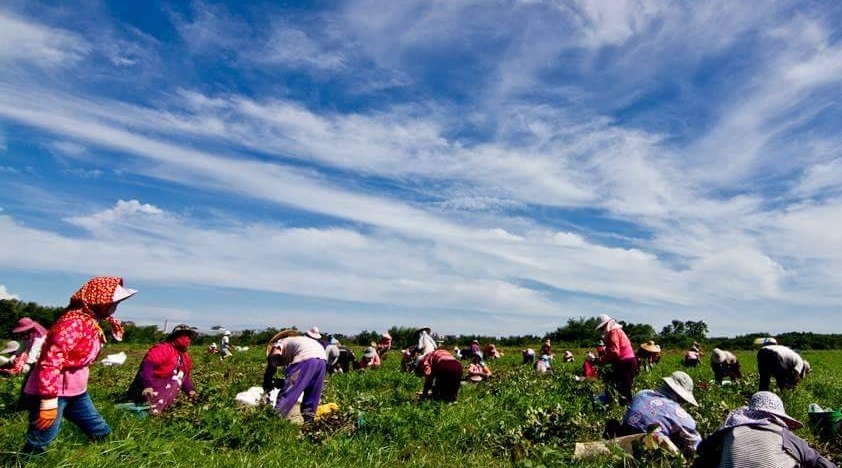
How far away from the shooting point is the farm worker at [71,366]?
16.4 ft

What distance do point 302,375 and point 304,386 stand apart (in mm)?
165

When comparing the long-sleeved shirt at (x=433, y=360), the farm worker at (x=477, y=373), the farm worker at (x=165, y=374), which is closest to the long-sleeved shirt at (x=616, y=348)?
the long-sleeved shirt at (x=433, y=360)

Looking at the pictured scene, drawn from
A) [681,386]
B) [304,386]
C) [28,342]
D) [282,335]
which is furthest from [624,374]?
[28,342]

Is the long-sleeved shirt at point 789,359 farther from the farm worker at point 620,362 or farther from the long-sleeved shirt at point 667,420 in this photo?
the long-sleeved shirt at point 667,420

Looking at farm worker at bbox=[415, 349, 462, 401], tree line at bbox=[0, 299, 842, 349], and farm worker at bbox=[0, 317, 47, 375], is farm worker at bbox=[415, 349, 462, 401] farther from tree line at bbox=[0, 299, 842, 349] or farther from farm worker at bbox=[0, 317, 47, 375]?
tree line at bbox=[0, 299, 842, 349]

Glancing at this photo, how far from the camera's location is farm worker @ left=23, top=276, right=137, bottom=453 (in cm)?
501

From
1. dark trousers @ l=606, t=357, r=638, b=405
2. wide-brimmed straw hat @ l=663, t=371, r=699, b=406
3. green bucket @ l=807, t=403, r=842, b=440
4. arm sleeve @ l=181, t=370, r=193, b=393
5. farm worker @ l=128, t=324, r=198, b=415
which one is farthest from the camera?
dark trousers @ l=606, t=357, r=638, b=405

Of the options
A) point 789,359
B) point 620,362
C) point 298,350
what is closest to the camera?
point 298,350

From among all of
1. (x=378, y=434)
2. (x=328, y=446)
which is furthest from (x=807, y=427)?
(x=328, y=446)

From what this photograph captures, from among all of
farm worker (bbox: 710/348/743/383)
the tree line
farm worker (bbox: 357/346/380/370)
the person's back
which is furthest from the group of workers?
the tree line

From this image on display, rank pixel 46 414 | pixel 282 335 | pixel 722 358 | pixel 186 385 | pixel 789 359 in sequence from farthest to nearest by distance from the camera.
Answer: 1. pixel 722 358
2. pixel 789 359
3. pixel 282 335
4. pixel 186 385
5. pixel 46 414

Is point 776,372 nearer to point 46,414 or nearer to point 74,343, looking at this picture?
point 74,343

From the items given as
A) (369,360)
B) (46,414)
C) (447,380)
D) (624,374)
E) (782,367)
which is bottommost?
(369,360)

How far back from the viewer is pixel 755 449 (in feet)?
15.0
